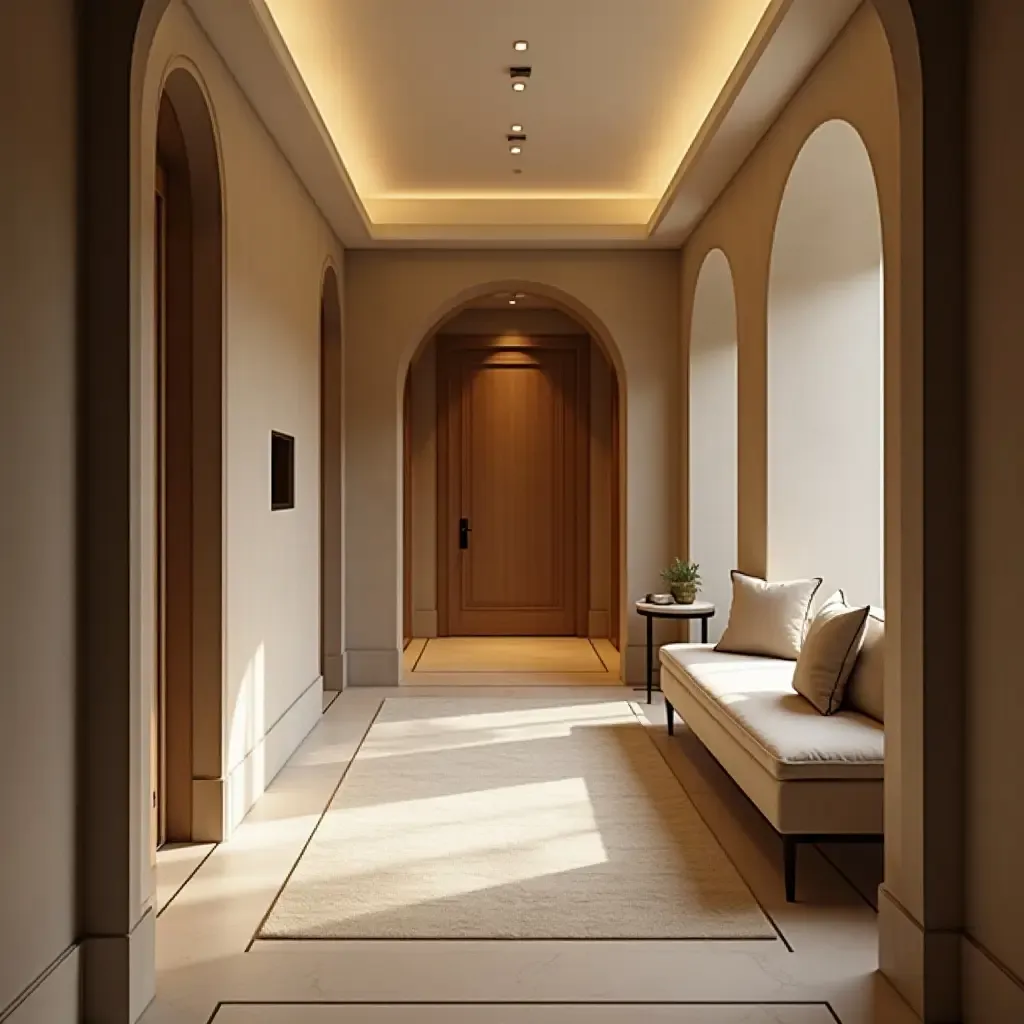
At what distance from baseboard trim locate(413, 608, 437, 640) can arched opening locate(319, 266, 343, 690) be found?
10.0ft

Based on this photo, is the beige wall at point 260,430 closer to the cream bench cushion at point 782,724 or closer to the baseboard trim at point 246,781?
the baseboard trim at point 246,781

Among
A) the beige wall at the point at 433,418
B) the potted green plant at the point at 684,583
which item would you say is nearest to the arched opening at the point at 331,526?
the potted green plant at the point at 684,583

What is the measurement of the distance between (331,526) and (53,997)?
5.18 meters

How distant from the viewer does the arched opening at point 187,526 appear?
13.6 ft

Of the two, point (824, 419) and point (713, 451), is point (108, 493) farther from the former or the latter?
point (713, 451)

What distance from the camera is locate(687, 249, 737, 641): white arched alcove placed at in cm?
719

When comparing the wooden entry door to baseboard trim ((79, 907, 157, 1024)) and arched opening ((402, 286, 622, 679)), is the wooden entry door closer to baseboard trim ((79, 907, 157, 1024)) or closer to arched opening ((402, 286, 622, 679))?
arched opening ((402, 286, 622, 679))

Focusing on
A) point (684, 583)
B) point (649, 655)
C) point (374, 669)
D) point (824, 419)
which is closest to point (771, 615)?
point (824, 419)

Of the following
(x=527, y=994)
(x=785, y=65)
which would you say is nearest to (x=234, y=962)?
(x=527, y=994)

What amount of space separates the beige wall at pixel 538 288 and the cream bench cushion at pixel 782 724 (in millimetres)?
2494

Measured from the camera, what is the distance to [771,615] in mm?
5238

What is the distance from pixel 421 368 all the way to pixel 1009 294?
8337 millimetres

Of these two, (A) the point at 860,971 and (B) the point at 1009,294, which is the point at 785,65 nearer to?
(B) the point at 1009,294

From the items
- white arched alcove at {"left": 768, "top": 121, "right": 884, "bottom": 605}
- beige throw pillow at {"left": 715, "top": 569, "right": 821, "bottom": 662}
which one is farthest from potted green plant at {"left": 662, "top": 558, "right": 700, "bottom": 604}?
white arched alcove at {"left": 768, "top": 121, "right": 884, "bottom": 605}
